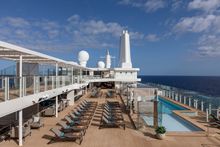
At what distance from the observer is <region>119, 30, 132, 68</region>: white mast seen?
124 ft

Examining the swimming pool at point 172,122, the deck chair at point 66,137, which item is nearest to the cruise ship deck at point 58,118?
the swimming pool at point 172,122

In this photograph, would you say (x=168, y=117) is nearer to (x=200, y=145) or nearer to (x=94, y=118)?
(x=94, y=118)

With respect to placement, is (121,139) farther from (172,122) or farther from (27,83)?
(172,122)

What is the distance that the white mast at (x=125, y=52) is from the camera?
124ft

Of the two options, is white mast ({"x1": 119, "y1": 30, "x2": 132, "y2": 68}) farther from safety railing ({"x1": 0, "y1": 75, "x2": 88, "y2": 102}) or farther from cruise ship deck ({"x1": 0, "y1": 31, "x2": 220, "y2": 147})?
safety railing ({"x1": 0, "y1": 75, "x2": 88, "y2": 102})

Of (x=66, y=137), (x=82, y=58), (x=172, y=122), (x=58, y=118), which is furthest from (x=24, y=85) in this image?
(x=82, y=58)

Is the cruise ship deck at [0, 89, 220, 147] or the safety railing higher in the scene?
the safety railing

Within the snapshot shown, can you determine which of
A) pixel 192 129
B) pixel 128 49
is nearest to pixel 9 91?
pixel 192 129

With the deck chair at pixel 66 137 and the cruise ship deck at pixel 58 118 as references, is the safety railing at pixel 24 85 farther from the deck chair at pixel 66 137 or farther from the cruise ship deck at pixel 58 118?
the deck chair at pixel 66 137

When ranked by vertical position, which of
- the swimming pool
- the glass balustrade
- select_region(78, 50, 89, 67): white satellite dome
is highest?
select_region(78, 50, 89, 67): white satellite dome

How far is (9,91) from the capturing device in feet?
26.0

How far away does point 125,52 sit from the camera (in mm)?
37938

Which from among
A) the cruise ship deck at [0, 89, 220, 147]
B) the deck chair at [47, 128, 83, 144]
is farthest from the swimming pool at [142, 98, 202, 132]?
the deck chair at [47, 128, 83, 144]

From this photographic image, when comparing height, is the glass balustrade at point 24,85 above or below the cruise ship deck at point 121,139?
above
